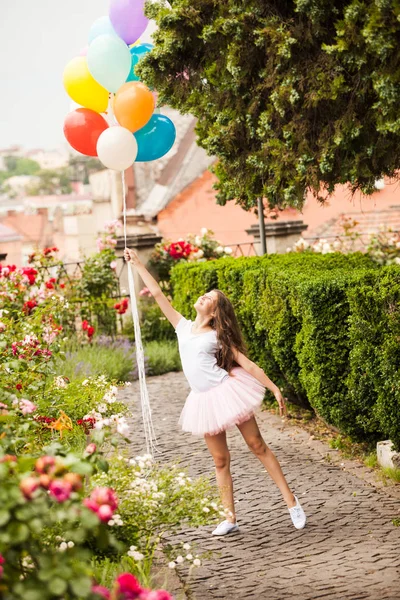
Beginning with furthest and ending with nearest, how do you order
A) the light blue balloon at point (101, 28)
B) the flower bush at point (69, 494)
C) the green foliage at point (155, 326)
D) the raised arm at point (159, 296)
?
the green foliage at point (155, 326) < the light blue balloon at point (101, 28) < the raised arm at point (159, 296) < the flower bush at point (69, 494)

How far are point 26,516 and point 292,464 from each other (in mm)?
4203

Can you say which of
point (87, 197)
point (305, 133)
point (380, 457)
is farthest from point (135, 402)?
point (87, 197)

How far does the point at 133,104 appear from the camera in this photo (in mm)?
6004

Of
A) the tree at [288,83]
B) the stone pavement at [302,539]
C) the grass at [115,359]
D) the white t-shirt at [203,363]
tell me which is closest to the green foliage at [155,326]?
the grass at [115,359]

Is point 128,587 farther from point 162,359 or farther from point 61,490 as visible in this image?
point 162,359

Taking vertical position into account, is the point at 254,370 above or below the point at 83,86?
below

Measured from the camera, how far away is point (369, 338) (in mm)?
5660

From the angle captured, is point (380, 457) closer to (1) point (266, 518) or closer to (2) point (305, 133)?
(1) point (266, 518)

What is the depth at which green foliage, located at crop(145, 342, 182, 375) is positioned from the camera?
10641mm

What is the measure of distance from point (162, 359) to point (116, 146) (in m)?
5.16

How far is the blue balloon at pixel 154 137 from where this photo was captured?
637 cm

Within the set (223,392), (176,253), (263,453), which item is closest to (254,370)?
(223,392)

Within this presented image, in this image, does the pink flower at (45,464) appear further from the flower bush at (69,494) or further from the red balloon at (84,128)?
the red balloon at (84,128)

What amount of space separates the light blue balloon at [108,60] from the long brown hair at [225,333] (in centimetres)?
207
